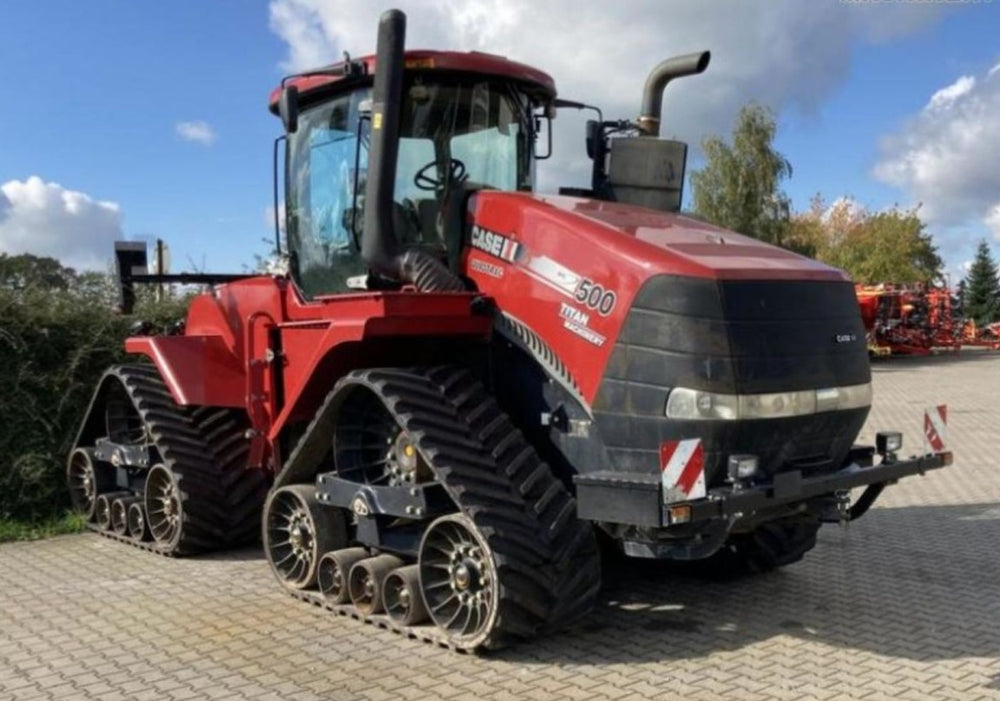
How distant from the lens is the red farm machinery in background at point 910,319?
102 ft

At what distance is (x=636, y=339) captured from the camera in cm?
491

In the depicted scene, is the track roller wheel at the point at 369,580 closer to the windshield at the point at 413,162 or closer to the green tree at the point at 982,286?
the windshield at the point at 413,162

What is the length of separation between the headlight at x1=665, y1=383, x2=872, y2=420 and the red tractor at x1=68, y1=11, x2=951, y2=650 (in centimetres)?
1

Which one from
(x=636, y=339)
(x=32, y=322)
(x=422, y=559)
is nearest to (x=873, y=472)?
(x=636, y=339)

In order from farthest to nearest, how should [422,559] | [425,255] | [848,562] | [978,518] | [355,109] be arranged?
[978,518], [848,562], [355,109], [425,255], [422,559]

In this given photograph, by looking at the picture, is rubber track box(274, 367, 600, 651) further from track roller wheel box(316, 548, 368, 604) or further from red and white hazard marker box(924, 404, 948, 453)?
red and white hazard marker box(924, 404, 948, 453)

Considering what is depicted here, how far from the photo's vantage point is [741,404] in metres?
4.79

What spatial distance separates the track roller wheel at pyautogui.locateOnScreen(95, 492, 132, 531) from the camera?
8305 mm

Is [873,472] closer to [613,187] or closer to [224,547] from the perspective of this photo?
[613,187]

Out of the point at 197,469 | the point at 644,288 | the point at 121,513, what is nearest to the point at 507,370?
the point at 644,288

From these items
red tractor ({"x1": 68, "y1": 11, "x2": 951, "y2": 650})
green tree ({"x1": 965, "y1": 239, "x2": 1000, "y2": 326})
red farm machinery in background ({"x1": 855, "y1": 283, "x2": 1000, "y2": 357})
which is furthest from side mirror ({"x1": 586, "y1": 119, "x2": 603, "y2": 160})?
green tree ({"x1": 965, "y1": 239, "x2": 1000, "y2": 326})

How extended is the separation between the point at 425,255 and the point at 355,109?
111 cm

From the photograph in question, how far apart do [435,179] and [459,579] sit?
2326mm

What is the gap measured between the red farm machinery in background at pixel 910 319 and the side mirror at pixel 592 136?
24.3m
